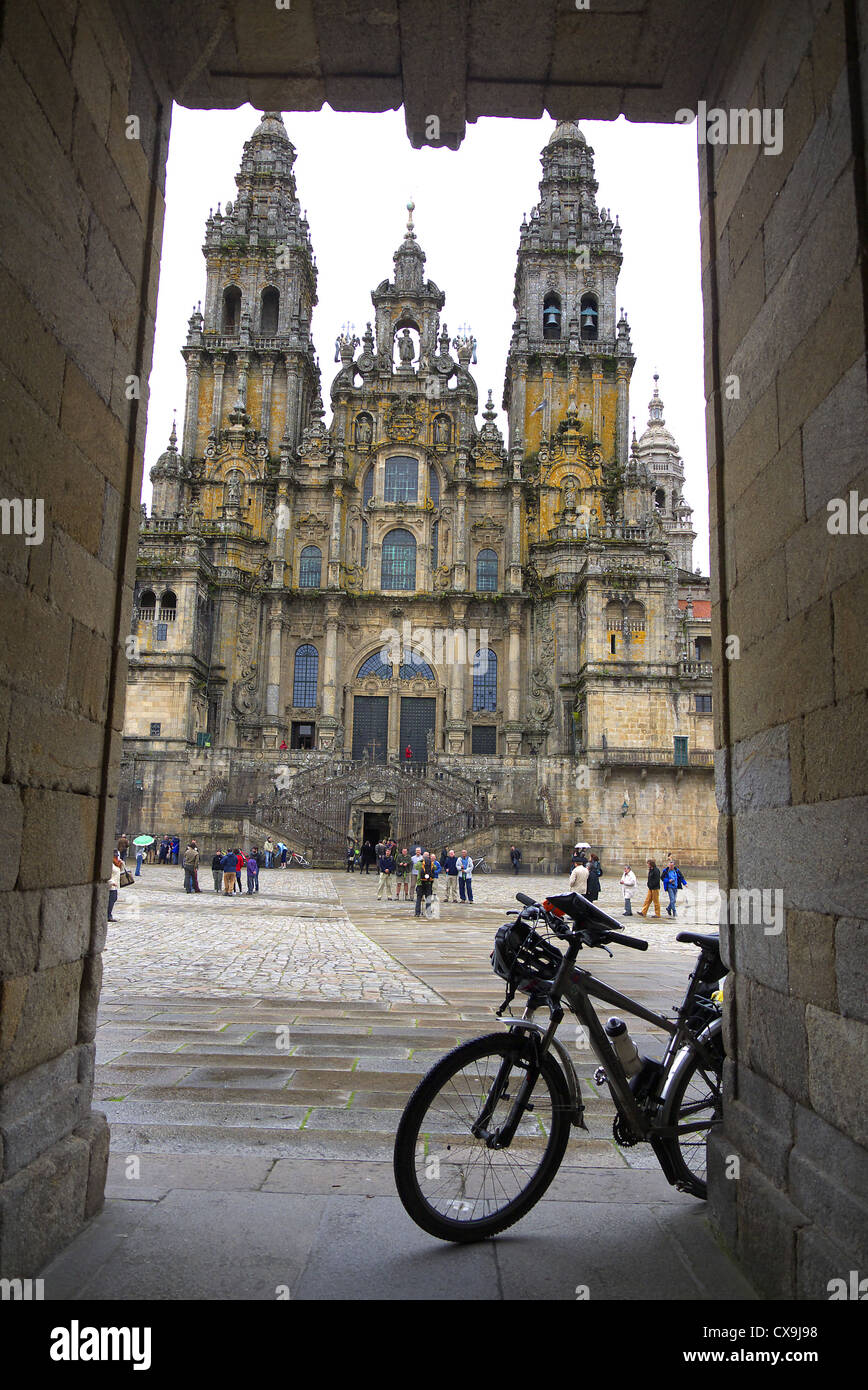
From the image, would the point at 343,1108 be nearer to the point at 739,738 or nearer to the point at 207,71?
the point at 739,738

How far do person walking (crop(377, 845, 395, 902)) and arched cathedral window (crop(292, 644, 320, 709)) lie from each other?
759 inches

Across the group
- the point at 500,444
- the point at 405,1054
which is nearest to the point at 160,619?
the point at 500,444

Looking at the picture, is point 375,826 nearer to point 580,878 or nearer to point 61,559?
point 580,878

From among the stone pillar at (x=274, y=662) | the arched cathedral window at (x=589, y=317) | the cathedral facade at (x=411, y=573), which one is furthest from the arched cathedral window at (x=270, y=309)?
the stone pillar at (x=274, y=662)

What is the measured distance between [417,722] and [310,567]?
9753mm

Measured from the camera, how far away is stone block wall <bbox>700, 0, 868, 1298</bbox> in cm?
281

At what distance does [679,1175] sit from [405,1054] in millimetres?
2865

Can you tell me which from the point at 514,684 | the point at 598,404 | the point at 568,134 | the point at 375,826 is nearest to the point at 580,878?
the point at 375,826

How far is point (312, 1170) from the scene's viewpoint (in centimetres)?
412

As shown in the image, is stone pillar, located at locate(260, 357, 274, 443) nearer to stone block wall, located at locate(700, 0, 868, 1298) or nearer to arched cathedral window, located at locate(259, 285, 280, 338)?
arched cathedral window, located at locate(259, 285, 280, 338)

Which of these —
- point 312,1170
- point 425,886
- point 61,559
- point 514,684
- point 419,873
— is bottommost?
point 312,1170

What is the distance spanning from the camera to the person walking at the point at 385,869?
2384 centimetres

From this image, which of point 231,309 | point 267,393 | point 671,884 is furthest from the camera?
point 231,309

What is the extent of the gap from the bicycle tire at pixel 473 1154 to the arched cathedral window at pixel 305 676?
41763mm
